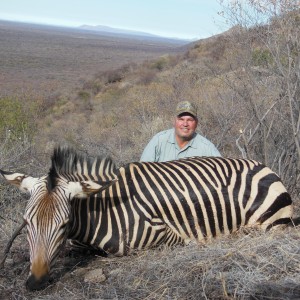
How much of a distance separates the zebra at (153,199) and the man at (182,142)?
674mm

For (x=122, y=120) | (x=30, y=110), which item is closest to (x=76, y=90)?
(x=122, y=120)

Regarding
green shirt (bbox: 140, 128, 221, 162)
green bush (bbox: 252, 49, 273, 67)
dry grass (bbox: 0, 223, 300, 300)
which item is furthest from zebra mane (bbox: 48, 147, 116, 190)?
green bush (bbox: 252, 49, 273, 67)

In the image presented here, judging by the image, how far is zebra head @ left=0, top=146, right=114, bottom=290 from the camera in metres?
2.81

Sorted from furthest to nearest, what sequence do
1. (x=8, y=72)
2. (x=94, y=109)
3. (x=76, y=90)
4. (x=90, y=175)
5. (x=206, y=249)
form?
(x=8, y=72)
(x=76, y=90)
(x=94, y=109)
(x=90, y=175)
(x=206, y=249)

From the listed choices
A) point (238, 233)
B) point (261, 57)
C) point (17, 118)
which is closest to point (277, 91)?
point (261, 57)

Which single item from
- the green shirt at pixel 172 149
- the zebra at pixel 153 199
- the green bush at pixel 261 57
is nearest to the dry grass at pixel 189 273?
Answer: the zebra at pixel 153 199

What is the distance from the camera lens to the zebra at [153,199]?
3145mm

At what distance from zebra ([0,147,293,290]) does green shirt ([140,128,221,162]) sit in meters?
0.68

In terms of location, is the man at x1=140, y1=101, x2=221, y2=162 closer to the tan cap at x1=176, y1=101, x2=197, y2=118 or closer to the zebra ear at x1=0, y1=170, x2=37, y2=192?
the tan cap at x1=176, y1=101, x2=197, y2=118

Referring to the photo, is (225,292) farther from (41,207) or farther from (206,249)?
(41,207)

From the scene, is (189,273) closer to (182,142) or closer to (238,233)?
(238,233)

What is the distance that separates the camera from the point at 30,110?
11797mm

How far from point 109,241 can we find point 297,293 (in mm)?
1383

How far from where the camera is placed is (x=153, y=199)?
3520 millimetres
